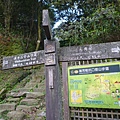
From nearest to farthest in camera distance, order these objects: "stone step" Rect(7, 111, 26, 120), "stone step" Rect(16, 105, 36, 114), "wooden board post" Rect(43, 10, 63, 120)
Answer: "wooden board post" Rect(43, 10, 63, 120) → "stone step" Rect(7, 111, 26, 120) → "stone step" Rect(16, 105, 36, 114)

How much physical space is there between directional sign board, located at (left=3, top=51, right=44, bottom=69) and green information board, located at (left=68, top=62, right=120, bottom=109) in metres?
0.62

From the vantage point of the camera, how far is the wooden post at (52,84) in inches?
90.9

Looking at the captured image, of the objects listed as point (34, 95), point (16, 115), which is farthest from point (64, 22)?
point (16, 115)

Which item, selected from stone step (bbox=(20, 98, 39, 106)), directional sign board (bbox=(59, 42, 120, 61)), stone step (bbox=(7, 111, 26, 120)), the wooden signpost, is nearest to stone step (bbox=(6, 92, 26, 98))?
stone step (bbox=(20, 98, 39, 106))

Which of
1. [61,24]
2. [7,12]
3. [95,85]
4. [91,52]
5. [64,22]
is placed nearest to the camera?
[91,52]

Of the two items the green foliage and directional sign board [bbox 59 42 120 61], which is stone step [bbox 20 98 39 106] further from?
the green foliage

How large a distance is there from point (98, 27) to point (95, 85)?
2810 millimetres

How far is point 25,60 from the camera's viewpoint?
269 centimetres

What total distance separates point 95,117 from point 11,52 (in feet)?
18.4

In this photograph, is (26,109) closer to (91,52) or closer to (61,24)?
(91,52)

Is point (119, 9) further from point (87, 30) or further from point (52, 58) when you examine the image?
point (52, 58)

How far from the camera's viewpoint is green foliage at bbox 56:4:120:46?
15.1 feet

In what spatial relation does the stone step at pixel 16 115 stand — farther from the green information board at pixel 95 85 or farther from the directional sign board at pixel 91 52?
the directional sign board at pixel 91 52

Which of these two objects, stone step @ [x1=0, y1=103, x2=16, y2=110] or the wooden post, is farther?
stone step @ [x1=0, y1=103, x2=16, y2=110]
